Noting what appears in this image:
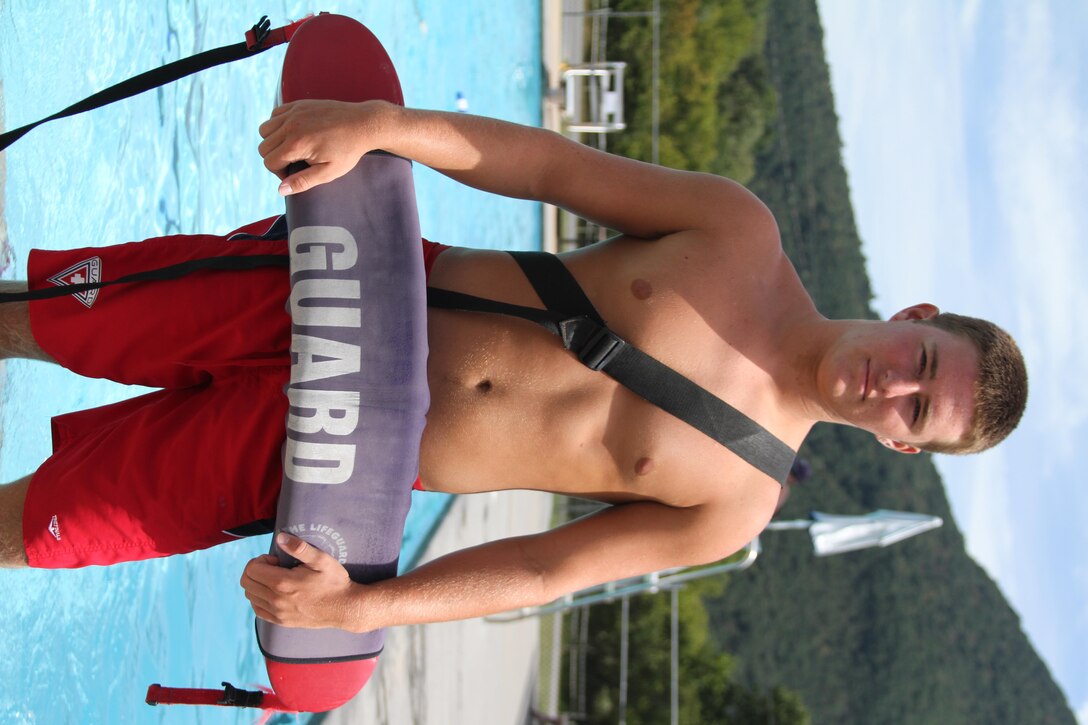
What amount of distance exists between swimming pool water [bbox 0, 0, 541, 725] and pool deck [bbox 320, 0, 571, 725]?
2.55 ft

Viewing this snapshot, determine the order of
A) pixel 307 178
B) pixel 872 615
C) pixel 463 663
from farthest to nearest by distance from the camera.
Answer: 1. pixel 872 615
2. pixel 463 663
3. pixel 307 178

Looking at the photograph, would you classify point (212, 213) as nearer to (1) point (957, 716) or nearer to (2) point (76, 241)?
(2) point (76, 241)

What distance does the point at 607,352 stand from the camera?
2.04 metres

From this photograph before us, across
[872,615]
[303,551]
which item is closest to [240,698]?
[303,551]

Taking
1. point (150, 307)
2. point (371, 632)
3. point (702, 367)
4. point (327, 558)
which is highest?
point (150, 307)

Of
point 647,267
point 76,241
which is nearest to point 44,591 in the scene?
point 76,241

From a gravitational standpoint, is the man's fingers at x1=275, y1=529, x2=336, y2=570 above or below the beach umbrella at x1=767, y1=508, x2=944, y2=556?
below

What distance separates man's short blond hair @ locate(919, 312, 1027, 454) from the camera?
2131 mm

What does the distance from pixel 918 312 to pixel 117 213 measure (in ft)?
11.1

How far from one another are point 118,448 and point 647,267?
134cm

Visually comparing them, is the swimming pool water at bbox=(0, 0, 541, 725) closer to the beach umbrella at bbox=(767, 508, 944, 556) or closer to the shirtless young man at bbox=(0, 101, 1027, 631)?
the shirtless young man at bbox=(0, 101, 1027, 631)

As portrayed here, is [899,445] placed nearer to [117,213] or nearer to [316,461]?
[316,461]

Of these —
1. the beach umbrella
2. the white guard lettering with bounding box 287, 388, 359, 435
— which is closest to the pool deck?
the white guard lettering with bounding box 287, 388, 359, 435

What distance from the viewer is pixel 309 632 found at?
Result: 6.23 ft
